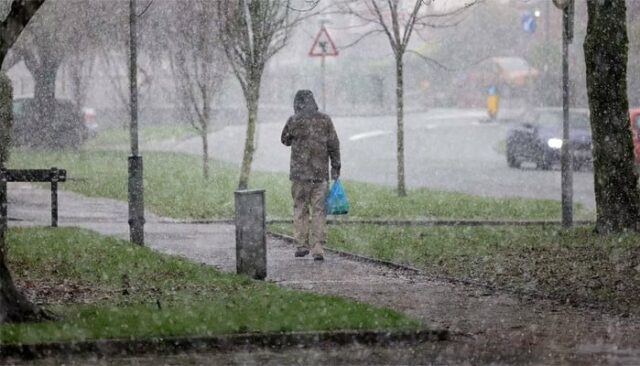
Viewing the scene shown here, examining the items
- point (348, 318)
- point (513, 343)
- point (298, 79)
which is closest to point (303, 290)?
point (348, 318)

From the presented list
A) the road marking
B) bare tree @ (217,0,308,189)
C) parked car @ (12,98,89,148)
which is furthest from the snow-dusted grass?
the road marking

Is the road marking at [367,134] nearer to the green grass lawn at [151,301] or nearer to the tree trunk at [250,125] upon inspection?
the tree trunk at [250,125]

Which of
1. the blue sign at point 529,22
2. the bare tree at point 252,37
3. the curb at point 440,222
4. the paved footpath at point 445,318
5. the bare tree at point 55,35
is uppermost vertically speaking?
the blue sign at point 529,22

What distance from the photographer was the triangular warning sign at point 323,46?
27.9m

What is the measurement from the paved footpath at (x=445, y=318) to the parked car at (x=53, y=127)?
26559 mm

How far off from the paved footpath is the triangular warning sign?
9.70 meters

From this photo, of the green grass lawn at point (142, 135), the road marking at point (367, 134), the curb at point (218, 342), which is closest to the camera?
the curb at point (218, 342)

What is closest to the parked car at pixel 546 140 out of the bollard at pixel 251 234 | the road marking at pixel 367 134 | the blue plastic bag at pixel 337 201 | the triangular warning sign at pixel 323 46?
the triangular warning sign at pixel 323 46

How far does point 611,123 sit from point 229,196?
32.1 feet

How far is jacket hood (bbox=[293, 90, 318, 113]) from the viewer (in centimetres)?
1572

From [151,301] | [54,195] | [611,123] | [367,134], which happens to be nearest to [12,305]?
[151,301]

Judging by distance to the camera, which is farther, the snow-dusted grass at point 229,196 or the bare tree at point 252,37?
the bare tree at point 252,37

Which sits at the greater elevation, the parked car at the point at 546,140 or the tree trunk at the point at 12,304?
the parked car at the point at 546,140

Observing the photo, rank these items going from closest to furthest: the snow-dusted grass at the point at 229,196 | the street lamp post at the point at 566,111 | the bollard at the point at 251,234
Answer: the bollard at the point at 251,234 → the street lamp post at the point at 566,111 → the snow-dusted grass at the point at 229,196
